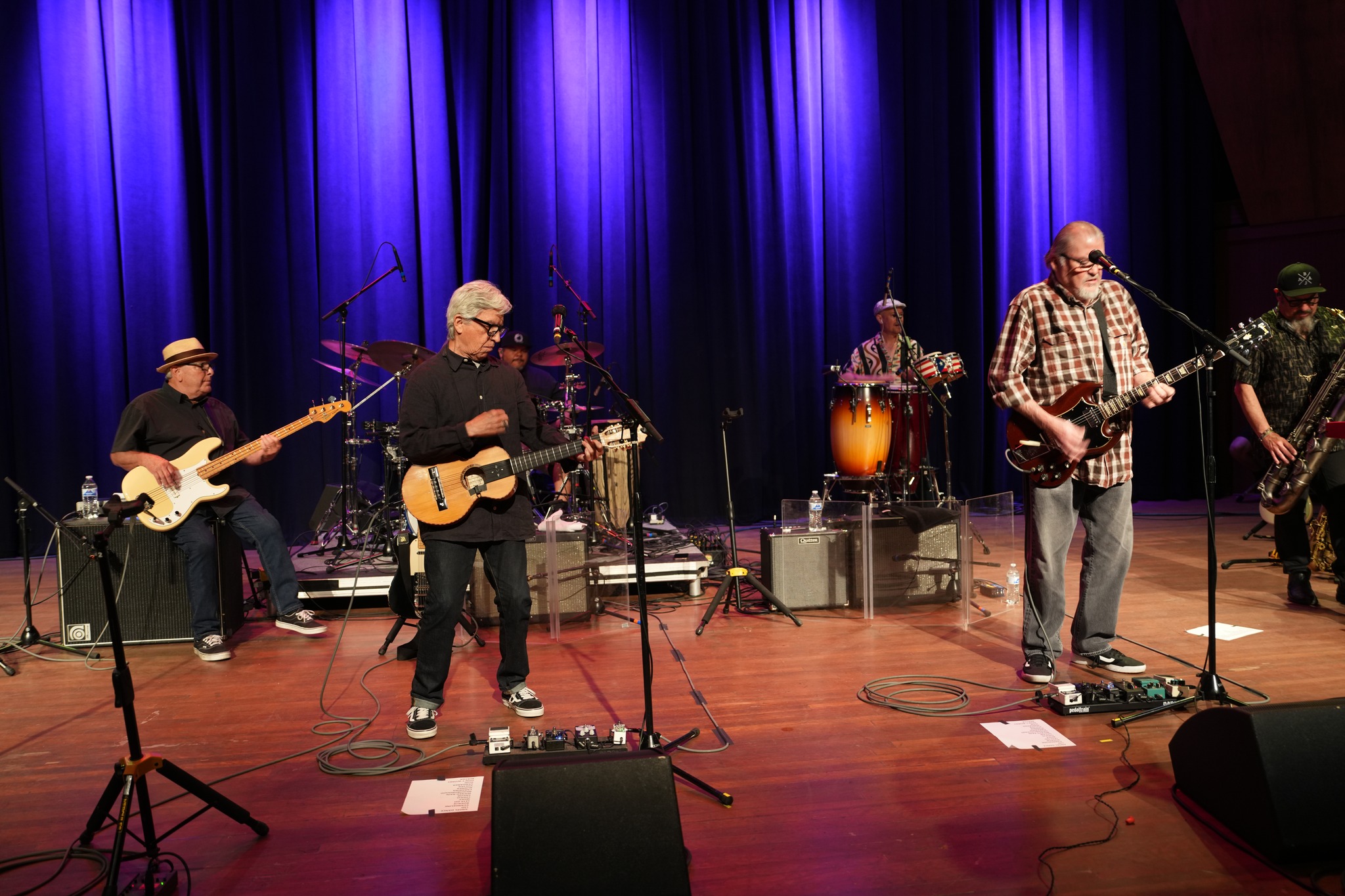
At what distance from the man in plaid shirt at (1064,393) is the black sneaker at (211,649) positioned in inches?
158

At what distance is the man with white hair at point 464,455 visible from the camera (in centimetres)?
386

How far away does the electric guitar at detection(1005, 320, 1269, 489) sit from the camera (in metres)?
4.00

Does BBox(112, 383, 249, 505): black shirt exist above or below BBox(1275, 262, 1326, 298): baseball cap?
below

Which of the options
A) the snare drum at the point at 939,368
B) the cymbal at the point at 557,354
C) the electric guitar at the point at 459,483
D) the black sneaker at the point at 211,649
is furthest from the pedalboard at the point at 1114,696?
the black sneaker at the point at 211,649

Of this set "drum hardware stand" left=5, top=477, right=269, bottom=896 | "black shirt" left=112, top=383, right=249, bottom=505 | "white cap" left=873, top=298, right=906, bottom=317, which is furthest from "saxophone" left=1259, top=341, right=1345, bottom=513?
"black shirt" left=112, top=383, right=249, bottom=505

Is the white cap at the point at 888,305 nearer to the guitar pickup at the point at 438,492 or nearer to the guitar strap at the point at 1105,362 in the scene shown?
the guitar strap at the point at 1105,362

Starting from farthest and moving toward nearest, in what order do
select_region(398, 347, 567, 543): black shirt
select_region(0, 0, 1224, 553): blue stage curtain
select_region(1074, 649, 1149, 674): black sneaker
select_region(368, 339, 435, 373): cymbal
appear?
select_region(0, 0, 1224, 553): blue stage curtain < select_region(368, 339, 435, 373): cymbal < select_region(1074, 649, 1149, 674): black sneaker < select_region(398, 347, 567, 543): black shirt

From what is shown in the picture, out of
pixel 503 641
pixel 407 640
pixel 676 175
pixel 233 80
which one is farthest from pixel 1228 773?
pixel 233 80

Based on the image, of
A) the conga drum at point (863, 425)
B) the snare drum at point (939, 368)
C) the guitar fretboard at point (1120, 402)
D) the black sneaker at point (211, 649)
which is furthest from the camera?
the conga drum at point (863, 425)

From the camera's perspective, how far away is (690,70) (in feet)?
30.0

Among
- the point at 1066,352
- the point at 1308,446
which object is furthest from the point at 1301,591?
the point at 1066,352

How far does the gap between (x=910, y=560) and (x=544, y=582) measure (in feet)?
7.28

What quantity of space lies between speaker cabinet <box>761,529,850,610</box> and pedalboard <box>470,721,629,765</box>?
2.51m

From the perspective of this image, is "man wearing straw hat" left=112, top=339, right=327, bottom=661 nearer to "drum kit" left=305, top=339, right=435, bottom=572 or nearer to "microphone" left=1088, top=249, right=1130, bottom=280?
"drum kit" left=305, top=339, right=435, bottom=572
